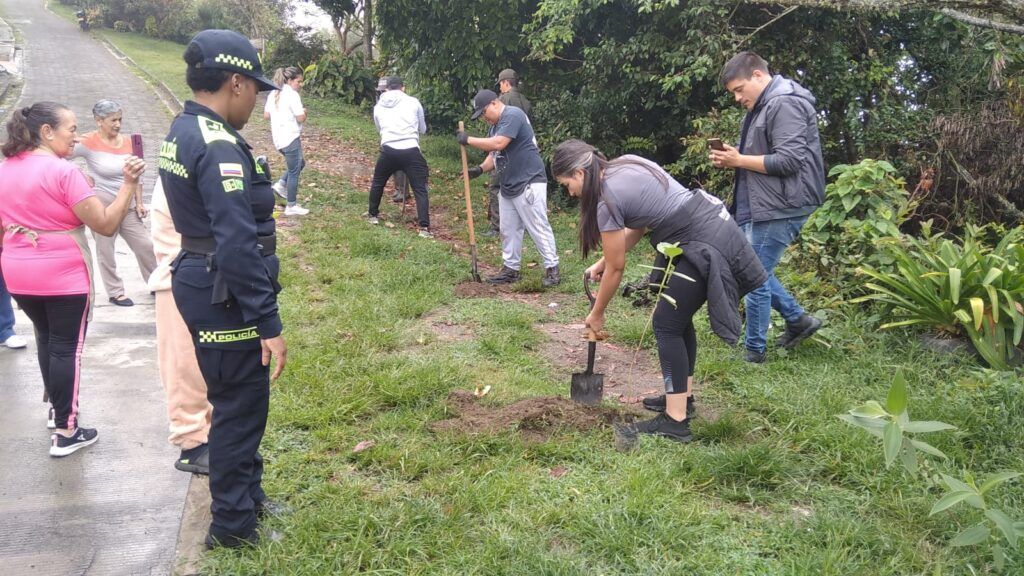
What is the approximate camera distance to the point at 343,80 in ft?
64.1

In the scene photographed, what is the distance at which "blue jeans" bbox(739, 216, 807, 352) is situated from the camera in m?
5.00

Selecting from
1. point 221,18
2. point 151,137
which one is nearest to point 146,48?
point 221,18

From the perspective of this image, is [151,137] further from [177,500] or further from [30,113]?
[177,500]

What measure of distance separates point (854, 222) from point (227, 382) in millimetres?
5128

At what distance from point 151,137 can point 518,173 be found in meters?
10.7

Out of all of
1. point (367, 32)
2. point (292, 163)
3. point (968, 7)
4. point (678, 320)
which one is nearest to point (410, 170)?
point (292, 163)

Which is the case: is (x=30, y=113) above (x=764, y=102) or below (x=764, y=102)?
below

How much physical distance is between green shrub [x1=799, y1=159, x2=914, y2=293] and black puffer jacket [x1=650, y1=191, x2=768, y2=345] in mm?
2294

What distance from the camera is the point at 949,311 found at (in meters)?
5.12

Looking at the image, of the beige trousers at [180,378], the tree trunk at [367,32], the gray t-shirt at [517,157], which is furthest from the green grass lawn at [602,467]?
the tree trunk at [367,32]

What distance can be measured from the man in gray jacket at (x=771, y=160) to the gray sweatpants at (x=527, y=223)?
2576mm

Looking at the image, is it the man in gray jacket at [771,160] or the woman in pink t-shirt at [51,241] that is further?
the man in gray jacket at [771,160]

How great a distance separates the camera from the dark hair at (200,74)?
2.77 m

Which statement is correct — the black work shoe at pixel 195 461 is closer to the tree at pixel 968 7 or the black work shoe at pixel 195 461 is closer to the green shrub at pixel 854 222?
the tree at pixel 968 7
